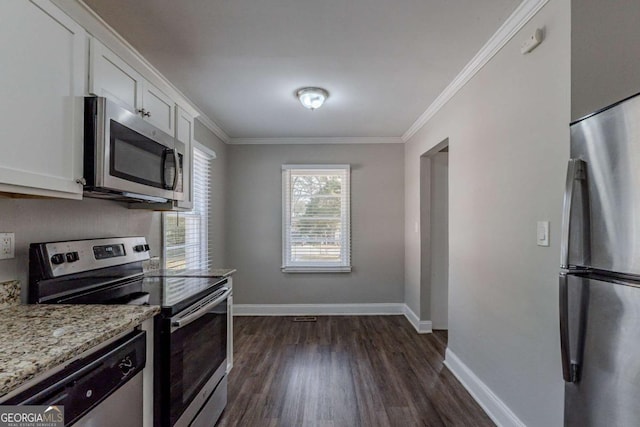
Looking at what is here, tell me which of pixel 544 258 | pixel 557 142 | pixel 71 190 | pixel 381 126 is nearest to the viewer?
pixel 71 190

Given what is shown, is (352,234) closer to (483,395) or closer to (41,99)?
(483,395)

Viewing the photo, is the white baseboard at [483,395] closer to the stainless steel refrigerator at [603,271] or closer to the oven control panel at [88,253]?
the stainless steel refrigerator at [603,271]

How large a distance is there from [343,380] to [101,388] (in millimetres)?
1989

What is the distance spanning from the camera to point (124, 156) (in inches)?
63.7

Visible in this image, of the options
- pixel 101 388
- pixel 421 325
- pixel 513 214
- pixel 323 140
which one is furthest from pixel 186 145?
pixel 421 325

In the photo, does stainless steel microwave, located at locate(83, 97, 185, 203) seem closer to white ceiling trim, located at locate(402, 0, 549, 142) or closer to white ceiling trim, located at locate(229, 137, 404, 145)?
white ceiling trim, located at locate(402, 0, 549, 142)

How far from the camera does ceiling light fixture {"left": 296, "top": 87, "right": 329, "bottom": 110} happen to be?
9.05ft

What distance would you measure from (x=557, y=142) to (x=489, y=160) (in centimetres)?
65

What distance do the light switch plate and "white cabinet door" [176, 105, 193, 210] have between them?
2.32 metres

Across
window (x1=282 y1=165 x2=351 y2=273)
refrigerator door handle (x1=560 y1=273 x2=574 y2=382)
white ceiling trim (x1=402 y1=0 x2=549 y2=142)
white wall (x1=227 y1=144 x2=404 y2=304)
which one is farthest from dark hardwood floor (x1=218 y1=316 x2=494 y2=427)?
white ceiling trim (x1=402 y1=0 x2=549 y2=142)

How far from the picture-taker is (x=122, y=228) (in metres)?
2.28

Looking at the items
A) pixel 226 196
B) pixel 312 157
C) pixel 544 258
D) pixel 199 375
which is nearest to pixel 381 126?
pixel 312 157

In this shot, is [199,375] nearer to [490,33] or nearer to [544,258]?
[544,258]

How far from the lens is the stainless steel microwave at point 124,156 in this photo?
1.46 metres
